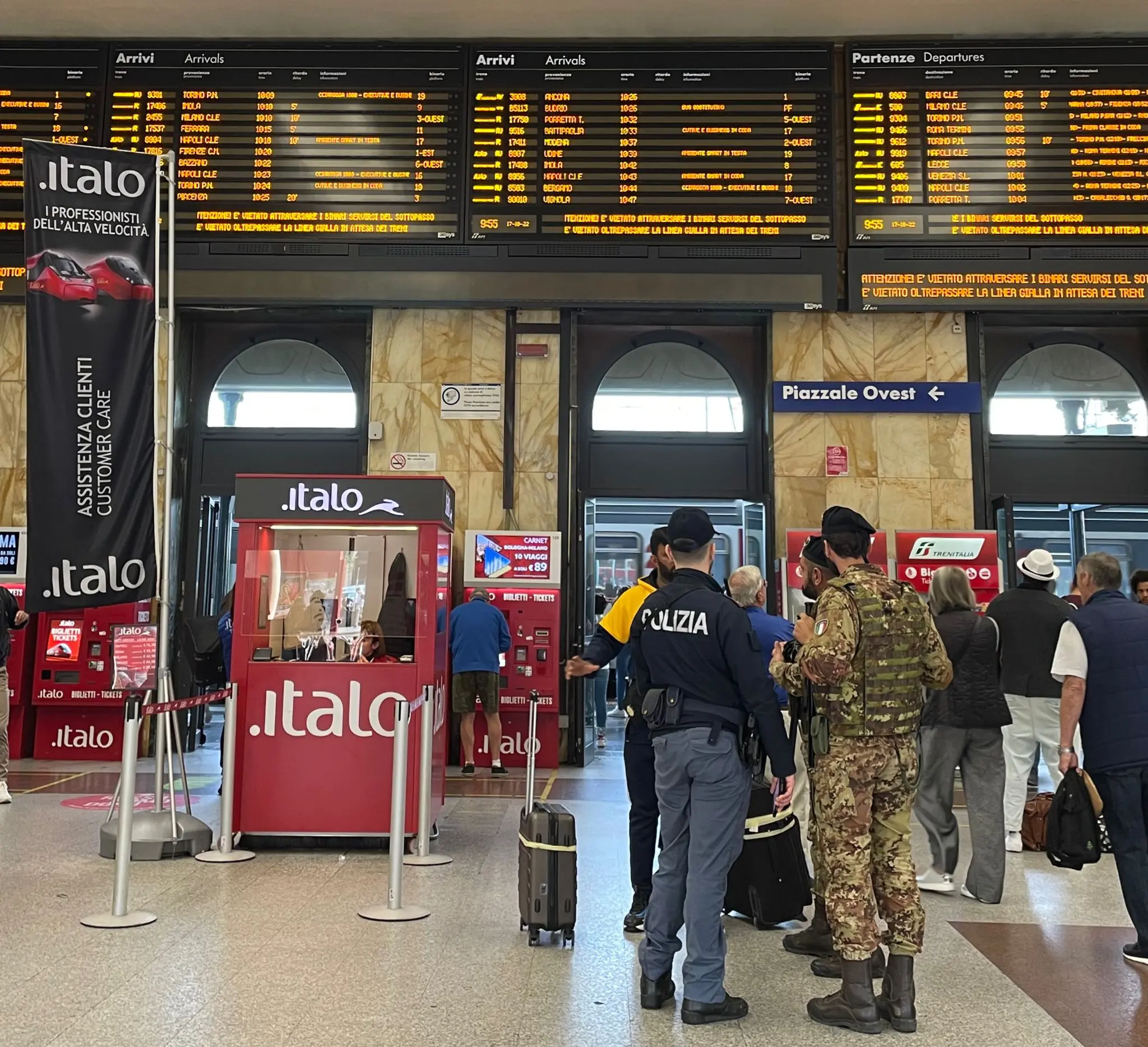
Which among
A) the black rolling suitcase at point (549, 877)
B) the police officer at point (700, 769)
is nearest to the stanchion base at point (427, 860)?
the black rolling suitcase at point (549, 877)

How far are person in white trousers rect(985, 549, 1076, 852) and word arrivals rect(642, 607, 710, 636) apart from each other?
2.99 meters

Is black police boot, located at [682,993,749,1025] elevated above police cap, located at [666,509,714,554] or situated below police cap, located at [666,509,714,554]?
below

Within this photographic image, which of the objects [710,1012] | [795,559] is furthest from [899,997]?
[795,559]

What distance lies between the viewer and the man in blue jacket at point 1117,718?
3580 mm

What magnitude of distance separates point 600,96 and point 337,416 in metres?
3.59

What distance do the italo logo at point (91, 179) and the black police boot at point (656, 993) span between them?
476 centimetres

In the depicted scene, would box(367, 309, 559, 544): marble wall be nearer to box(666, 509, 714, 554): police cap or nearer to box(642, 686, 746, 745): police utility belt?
box(666, 509, 714, 554): police cap

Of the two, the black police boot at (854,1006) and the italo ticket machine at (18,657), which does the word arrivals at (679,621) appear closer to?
the black police boot at (854,1006)

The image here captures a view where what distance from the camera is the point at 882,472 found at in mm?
8148

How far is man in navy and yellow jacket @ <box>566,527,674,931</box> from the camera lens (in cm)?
386

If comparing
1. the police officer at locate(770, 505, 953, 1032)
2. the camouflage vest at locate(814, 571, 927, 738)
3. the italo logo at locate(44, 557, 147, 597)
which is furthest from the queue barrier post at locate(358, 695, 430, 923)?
the italo logo at locate(44, 557, 147, 597)

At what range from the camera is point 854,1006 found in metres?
2.89

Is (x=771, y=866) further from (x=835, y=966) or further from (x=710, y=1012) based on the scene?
(x=710, y=1012)

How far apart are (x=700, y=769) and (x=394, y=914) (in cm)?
167
